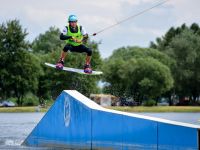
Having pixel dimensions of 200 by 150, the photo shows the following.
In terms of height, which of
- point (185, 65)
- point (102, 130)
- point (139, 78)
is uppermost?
point (185, 65)

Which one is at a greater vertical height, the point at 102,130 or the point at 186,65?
the point at 186,65

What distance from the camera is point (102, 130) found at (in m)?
25.9

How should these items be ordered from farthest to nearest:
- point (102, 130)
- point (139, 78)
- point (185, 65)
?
point (185, 65)
point (139, 78)
point (102, 130)

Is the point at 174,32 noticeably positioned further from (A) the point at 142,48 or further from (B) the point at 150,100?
(B) the point at 150,100

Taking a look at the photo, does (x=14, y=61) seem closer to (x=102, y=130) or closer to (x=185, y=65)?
(x=185, y=65)

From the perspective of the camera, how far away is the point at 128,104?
84.2 metres

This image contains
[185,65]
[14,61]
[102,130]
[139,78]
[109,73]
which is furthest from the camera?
[185,65]

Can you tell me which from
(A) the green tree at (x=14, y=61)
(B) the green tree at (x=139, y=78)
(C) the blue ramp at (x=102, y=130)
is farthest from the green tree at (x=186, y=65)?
(C) the blue ramp at (x=102, y=130)

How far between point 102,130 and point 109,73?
74.4 meters

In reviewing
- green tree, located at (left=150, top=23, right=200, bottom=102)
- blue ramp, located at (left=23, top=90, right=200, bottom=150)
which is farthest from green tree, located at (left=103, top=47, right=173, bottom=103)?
blue ramp, located at (left=23, top=90, right=200, bottom=150)

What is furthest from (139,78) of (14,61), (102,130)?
(102,130)

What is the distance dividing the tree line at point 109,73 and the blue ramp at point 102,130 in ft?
194

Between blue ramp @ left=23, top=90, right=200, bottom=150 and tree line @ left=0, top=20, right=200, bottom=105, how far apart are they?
59.2 meters

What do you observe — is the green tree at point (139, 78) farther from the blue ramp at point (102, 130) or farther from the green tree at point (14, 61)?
the blue ramp at point (102, 130)
